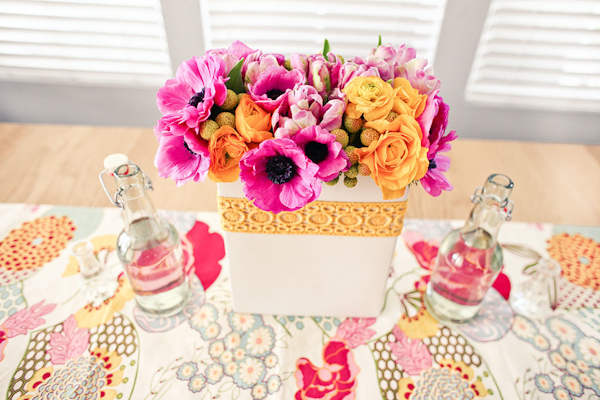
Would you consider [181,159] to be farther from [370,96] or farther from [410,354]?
[410,354]

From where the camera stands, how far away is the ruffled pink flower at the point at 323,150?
392mm

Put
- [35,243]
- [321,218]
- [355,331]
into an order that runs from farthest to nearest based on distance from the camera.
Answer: [35,243] < [355,331] < [321,218]

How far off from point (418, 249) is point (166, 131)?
506 mm

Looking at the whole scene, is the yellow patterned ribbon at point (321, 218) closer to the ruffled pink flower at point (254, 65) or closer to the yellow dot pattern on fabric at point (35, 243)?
the ruffled pink flower at point (254, 65)

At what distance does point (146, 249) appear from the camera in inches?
22.4

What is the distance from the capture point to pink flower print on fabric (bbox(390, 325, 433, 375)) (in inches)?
21.9

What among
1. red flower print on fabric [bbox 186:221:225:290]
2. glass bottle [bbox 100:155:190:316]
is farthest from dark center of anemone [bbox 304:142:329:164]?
red flower print on fabric [bbox 186:221:225:290]

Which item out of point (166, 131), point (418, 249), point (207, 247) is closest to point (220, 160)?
point (166, 131)

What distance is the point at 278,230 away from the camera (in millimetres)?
507

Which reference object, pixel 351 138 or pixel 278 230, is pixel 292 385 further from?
pixel 351 138

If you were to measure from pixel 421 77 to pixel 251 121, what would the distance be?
0.64 ft

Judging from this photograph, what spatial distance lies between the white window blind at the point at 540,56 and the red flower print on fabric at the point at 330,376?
0.94 metres

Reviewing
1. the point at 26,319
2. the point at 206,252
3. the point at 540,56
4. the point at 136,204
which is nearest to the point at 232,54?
the point at 136,204

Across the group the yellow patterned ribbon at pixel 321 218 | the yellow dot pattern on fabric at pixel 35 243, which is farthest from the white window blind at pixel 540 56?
the yellow dot pattern on fabric at pixel 35 243
